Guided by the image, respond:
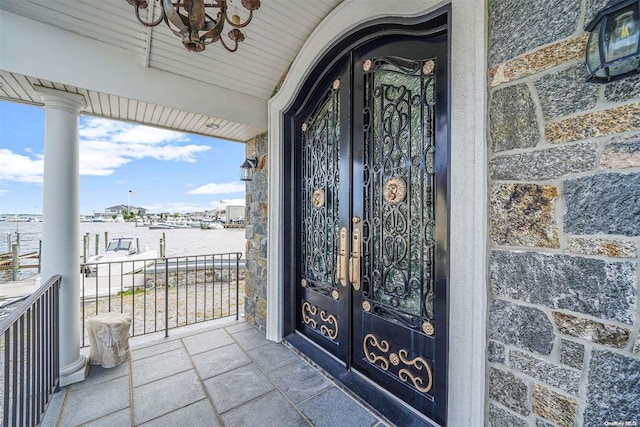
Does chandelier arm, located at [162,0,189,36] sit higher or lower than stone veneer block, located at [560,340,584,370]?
higher

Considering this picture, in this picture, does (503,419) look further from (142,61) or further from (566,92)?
(142,61)

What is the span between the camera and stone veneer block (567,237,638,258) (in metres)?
0.89

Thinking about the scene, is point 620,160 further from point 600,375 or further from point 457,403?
point 457,403

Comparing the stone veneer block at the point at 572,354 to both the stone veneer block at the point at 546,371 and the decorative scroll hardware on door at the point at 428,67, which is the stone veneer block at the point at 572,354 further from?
the decorative scroll hardware on door at the point at 428,67

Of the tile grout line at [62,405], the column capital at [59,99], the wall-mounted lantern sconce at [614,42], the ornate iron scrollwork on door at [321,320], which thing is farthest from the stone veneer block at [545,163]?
the column capital at [59,99]

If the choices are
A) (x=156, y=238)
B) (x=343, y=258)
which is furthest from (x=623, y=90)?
(x=156, y=238)

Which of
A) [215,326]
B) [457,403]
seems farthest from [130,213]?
[457,403]

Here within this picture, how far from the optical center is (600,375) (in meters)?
0.94

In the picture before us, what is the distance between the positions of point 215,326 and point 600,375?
3359 mm

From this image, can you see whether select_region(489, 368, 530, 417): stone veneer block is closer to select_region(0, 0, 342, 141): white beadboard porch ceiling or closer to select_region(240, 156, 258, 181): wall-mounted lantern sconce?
select_region(0, 0, 342, 141): white beadboard porch ceiling

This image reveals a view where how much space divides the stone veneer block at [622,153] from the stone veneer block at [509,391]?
975 millimetres

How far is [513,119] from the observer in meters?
1.16

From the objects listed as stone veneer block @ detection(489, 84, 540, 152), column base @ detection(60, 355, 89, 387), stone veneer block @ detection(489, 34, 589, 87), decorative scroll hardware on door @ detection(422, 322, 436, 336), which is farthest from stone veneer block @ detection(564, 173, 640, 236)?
column base @ detection(60, 355, 89, 387)

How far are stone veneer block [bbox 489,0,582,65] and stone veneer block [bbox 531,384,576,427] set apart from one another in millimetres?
1465
